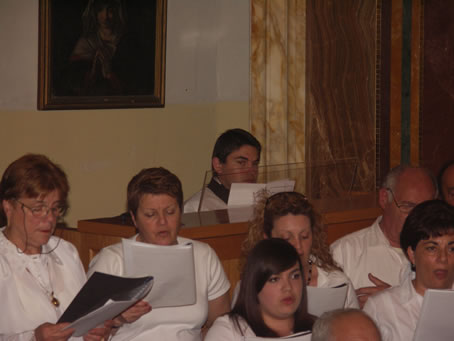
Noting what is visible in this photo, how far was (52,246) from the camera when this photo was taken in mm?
4121

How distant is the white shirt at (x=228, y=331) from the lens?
157 inches

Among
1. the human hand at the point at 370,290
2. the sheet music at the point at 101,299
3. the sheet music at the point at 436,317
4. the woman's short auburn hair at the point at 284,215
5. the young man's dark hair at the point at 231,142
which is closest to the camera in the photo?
the sheet music at the point at 101,299

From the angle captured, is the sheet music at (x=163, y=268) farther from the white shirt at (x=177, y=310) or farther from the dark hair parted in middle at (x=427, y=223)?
the dark hair parted in middle at (x=427, y=223)

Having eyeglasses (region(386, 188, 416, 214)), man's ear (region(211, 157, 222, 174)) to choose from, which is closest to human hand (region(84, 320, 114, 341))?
eyeglasses (region(386, 188, 416, 214))

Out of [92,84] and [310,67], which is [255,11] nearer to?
[310,67]

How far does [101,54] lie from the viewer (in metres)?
7.69

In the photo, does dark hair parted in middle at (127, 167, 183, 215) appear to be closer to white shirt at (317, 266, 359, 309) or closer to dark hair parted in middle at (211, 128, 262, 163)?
white shirt at (317, 266, 359, 309)

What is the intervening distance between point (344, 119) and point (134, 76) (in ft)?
7.70

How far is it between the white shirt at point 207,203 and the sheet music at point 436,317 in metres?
2.56

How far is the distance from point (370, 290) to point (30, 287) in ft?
6.70

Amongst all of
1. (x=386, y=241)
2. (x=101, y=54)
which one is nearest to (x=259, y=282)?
(x=386, y=241)

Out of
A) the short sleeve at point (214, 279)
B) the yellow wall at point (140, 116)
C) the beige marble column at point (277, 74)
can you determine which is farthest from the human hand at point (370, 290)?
the beige marble column at point (277, 74)

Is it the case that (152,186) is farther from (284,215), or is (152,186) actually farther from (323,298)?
(323,298)

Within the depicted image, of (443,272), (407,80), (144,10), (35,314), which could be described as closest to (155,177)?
(35,314)
